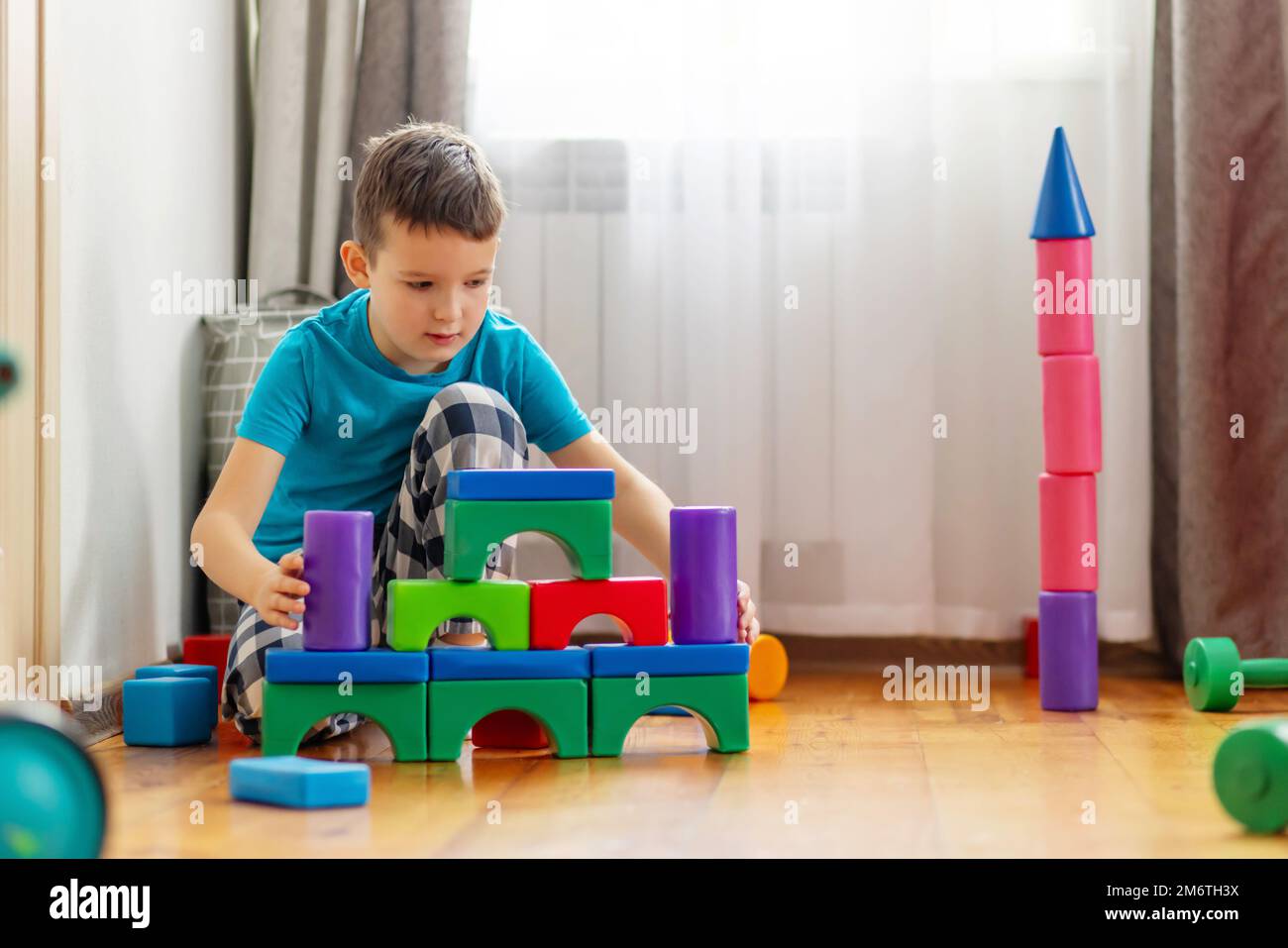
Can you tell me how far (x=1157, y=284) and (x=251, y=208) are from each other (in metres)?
1.34

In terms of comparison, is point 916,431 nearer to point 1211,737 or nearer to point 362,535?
point 1211,737

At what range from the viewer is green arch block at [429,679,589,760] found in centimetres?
130

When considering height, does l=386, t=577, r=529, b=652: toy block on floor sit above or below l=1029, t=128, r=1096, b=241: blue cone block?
below

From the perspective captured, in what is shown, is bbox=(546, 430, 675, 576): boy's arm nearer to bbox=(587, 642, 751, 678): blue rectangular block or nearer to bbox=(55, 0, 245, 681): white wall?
bbox=(587, 642, 751, 678): blue rectangular block

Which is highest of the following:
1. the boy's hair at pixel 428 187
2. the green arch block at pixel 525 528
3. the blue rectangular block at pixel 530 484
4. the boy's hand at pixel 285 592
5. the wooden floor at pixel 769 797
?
the boy's hair at pixel 428 187

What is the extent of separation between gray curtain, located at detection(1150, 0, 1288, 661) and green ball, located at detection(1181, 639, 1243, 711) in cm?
32

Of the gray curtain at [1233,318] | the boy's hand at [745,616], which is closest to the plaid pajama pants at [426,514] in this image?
the boy's hand at [745,616]

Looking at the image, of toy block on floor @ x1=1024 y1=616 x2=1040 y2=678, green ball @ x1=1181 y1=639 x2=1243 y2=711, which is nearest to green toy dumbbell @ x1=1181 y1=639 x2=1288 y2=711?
green ball @ x1=1181 y1=639 x2=1243 y2=711

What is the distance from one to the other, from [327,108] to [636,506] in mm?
893

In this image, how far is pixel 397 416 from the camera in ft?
5.01

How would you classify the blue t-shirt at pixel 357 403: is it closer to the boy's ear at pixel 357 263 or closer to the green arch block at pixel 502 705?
the boy's ear at pixel 357 263

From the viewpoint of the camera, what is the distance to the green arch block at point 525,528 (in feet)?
4.26

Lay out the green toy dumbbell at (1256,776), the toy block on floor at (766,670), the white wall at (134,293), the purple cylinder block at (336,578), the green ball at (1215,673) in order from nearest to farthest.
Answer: the green toy dumbbell at (1256,776)
the purple cylinder block at (336,578)
the white wall at (134,293)
the green ball at (1215,673)
the toy block on floor at (766,670)

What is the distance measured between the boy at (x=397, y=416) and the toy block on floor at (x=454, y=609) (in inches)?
3.6
